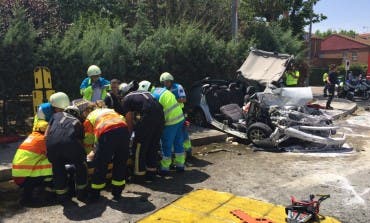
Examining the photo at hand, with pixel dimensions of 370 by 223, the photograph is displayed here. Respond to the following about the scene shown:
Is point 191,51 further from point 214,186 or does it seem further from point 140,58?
point 214,186

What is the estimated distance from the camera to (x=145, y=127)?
665cm

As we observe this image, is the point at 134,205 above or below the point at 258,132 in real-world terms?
below

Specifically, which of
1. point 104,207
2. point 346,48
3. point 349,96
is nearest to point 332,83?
point 349,96

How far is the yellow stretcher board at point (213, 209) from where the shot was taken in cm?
531

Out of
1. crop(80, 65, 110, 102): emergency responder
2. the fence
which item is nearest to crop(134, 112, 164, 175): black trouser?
crop(80, 65, 110, 102): emergency responder

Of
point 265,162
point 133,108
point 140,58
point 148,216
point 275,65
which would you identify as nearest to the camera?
point 148,216

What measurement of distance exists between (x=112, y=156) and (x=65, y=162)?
0.65 m

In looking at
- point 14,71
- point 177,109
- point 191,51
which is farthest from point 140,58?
point 177,109

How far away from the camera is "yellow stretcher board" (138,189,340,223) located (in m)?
5.31

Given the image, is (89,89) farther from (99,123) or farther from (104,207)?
(104,207)

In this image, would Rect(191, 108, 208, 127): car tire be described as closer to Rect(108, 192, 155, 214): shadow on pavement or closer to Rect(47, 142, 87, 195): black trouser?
Rect(108, 192, 155, 214): shadow on pavement

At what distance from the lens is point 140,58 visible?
1110 centimetres

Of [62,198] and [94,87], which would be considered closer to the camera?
[62,198]

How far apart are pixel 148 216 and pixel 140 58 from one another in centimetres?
639
